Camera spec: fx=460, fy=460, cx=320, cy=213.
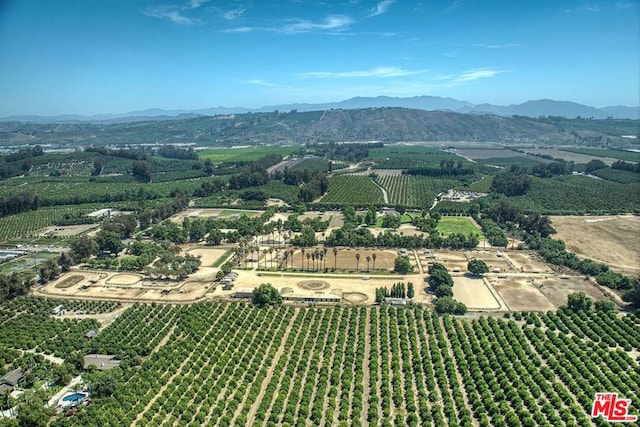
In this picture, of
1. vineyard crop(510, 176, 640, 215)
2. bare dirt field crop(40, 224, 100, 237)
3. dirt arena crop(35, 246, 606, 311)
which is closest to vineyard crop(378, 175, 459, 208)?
vineyard crop(510, 176, 640, 215)

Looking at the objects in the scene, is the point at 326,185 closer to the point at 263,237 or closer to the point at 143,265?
the point at 263,237

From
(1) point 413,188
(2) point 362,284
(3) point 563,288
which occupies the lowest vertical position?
(2) point 362,284

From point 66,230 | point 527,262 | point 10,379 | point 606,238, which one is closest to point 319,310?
point 10,379

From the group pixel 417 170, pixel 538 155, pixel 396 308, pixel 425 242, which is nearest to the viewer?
pixel 396 308

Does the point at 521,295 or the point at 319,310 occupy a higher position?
the point at 521,295

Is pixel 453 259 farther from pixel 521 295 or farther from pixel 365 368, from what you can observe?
pixel 365 368

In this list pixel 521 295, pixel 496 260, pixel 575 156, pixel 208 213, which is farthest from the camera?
pixel 575 156

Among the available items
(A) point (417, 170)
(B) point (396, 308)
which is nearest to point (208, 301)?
(B) point (396, 308)
